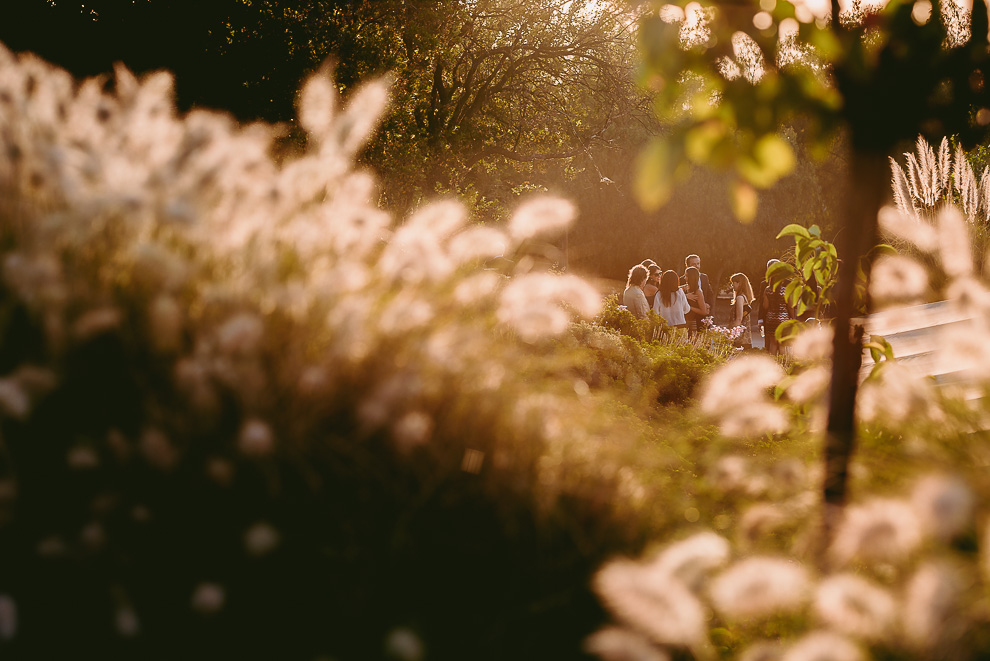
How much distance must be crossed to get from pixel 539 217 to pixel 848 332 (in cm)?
99

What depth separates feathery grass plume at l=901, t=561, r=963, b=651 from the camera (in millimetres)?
1102

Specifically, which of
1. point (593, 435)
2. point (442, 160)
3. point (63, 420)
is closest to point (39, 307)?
point (63, 420)

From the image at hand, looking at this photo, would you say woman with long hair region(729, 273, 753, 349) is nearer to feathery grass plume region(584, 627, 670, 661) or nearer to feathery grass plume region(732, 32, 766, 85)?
feathery grass plume region(732, 32, 766, 85)

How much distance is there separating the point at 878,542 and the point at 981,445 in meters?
0.84

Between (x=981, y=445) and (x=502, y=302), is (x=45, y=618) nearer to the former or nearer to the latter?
(x=502, y=302)

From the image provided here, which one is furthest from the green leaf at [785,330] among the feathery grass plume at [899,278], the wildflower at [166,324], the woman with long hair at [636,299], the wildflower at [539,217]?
the woman with long hair at [636,299]

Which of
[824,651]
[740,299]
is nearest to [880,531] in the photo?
[824,651]

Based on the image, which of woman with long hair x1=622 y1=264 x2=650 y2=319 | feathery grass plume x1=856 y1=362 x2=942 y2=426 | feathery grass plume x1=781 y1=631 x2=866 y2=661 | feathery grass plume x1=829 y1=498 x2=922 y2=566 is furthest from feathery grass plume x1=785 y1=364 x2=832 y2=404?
woman with long hair x1=622 y1=264 x2=650 y2=319

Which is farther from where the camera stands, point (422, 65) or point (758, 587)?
point (422, 65)

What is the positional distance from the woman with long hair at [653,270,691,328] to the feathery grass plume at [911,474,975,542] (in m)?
9.12

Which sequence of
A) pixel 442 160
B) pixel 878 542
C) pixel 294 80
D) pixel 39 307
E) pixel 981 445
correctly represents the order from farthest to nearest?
pixel 442 160, pixel 294 80, pixel 981 445, pixel 39 307, pixel 878 542

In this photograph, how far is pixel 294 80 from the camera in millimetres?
10680

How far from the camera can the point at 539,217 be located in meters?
2.16

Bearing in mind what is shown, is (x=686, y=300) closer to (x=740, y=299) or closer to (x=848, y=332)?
(x=740, y=299)
